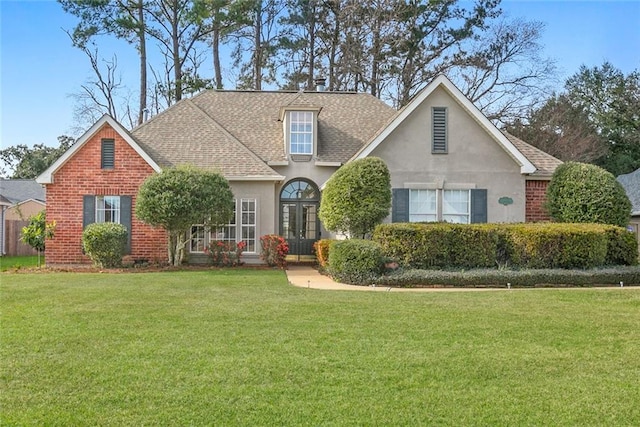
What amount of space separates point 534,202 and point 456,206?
8.65 feet

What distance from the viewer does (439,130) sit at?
17.4 m

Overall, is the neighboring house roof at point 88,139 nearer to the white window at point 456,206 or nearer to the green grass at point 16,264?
the green grass at point 16,264

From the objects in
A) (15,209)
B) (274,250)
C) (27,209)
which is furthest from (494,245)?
(27,209)

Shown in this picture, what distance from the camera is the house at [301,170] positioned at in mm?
17328

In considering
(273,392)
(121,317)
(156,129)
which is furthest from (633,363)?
(156,129)

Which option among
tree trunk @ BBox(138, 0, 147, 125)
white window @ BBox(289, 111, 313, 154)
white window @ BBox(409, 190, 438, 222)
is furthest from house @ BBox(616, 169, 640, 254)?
tree trunk @ BBox(138, 0, 147, 125)

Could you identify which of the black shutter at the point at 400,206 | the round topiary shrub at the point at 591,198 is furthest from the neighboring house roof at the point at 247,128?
the round topiary shrub at the point at 591,198

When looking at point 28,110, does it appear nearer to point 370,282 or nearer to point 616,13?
point 370,282

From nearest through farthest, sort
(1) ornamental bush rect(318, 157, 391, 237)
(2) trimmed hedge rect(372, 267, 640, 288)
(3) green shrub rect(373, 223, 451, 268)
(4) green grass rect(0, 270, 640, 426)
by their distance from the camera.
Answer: (4) green grass rect(0, 270, 640, 426) → (2) trimmed hedge rect(372, 267, 640, 288) → (3) green shrub rect(373, 223, 451, 268) → (1) ornamental bush rect(318, 157, 391, 237)

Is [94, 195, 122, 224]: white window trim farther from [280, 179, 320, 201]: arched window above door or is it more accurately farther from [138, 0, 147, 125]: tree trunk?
[138, 0, 147, 125]: tree trunk

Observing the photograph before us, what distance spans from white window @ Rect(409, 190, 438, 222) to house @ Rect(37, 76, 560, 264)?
0.10ft

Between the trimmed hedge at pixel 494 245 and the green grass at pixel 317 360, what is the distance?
3.24 metres

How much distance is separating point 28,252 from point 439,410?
28.3m

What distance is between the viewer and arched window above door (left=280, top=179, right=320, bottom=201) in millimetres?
20297
